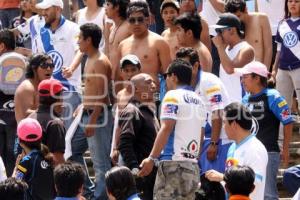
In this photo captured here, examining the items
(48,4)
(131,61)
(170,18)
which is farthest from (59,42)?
(131,61)

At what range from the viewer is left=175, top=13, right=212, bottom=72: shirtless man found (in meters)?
10.1

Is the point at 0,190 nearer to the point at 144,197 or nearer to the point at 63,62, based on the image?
the point at 144,197

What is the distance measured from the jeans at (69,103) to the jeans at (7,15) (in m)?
3.05

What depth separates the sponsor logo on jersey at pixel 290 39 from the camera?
11.1 metres

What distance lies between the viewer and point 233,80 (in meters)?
10.6

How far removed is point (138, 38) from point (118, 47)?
35cm

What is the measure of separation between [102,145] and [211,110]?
189 centimetres

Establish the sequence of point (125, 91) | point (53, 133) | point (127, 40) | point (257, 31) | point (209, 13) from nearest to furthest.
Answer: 1. point (53, 133)
2. point (125, 91)
3. point (127, 40)
4. point (257, 31)
5. point (209, 13)

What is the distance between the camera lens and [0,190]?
21.7 feet

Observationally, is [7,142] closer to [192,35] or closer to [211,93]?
[192,35]

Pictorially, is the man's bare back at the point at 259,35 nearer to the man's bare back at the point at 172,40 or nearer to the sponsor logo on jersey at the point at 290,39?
the sponsor logo on jersey at the point at 290,39

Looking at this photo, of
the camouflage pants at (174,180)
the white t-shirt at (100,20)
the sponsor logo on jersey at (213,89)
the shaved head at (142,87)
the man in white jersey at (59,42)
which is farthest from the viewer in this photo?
the white t-shirt at (100,20)

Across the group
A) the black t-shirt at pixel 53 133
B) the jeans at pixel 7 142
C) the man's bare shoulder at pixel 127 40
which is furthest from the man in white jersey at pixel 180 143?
the jeans at pixel 7 142

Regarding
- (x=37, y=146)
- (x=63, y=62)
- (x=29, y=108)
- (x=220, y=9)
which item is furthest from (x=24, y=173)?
(x=220, y=9)
